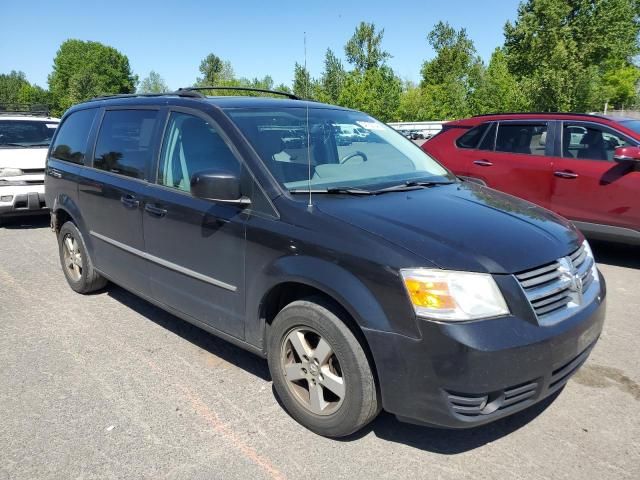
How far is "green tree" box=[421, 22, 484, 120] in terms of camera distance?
5778 centimetres

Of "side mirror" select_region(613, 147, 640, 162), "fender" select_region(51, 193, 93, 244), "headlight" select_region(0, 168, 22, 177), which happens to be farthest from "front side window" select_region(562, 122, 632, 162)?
"headlight" select_region(0, 168, 22, 177)

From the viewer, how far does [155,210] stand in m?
3.73

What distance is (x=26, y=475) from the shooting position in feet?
8.57

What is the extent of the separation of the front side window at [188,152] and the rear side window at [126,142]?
0.71ft

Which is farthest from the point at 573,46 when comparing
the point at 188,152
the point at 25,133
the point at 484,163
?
the point at 188,152

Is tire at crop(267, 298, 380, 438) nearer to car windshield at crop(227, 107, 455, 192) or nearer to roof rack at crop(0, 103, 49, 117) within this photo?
car windshield at crop(227, 107, 455, 192)

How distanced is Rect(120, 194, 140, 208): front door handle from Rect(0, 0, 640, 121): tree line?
155cm

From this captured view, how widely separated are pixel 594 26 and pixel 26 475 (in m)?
41.4

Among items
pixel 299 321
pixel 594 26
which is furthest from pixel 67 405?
pixel 594 26

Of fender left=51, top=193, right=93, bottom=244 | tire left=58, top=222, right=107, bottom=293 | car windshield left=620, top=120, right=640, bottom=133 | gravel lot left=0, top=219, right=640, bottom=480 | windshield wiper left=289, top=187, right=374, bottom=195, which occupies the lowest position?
gravel lot left=0, top=219, right=640, bottom=480

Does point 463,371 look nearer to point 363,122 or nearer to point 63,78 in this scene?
point 363,122

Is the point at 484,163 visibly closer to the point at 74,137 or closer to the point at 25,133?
the point at 74,137

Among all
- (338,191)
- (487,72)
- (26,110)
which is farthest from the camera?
(487,72)

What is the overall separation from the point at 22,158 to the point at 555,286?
27.2 ft
